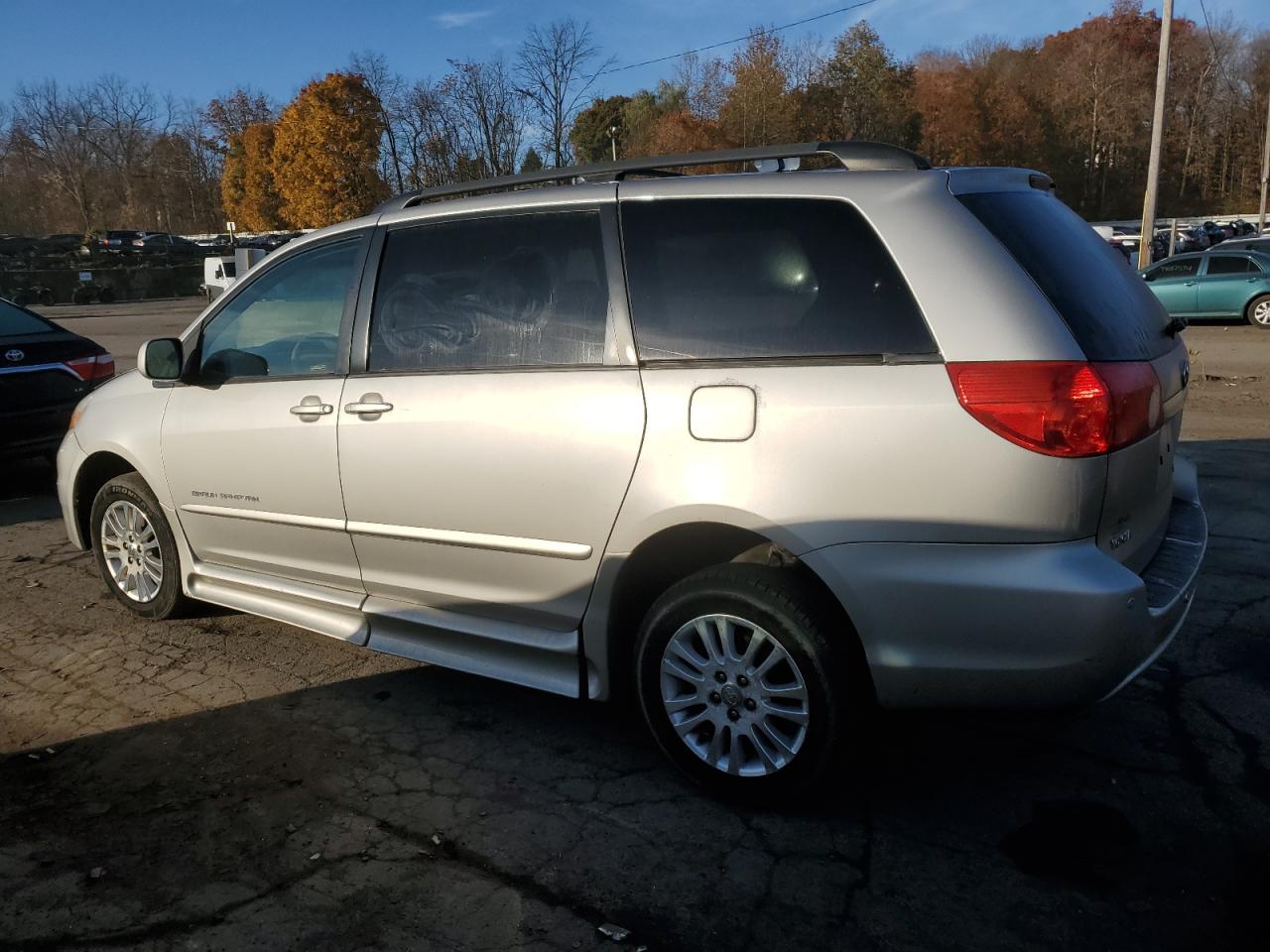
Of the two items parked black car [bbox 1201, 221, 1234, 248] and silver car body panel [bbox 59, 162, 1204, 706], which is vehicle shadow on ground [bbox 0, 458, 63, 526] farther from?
parked black car [bbox 1201, 221, 1234, 248]

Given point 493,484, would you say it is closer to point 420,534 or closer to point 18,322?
point 420,534

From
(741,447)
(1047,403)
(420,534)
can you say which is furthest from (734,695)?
(420,534)

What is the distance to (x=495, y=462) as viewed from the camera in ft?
10.8

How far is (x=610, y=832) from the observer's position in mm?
2938

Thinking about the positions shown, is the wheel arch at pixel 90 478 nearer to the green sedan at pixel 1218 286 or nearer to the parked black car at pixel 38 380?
the parked black car at pixel 38 380

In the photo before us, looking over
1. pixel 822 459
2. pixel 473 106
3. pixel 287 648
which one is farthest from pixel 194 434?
pixel 473 106

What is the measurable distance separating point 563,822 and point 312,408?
1817 millimetres

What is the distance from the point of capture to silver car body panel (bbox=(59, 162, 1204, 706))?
2.57 metres

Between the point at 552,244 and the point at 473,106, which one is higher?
the point at 473,106

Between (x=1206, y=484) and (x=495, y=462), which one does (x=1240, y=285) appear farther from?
(x=495, y=462)

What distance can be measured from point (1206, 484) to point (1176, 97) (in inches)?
3200

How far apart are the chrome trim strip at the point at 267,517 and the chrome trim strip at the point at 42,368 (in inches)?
150

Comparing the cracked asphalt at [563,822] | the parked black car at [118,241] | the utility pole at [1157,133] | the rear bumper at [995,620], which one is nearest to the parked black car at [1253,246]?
the utility pole at [1157,133]

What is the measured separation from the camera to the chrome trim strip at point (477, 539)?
126 inches
